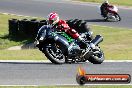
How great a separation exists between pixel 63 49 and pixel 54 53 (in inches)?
12.8

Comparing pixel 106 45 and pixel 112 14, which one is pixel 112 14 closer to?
pixel 112 14

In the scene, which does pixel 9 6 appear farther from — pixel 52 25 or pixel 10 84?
pixel 10 84

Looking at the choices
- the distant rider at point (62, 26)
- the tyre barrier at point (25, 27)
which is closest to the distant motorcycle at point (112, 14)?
the tyre barrier at point (25, 27)

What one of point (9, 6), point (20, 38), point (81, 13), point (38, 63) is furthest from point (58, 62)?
point (9, 6)

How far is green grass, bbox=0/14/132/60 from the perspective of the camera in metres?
18.1

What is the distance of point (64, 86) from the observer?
1229cm

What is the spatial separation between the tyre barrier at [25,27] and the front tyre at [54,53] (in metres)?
9.18

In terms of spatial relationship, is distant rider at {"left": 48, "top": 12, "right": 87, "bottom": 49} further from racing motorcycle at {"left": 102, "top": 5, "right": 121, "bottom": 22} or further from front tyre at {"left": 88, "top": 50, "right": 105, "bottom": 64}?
racing motorcycle at {"left": 102, "top": 5, "right": 121, "bottom": 22}

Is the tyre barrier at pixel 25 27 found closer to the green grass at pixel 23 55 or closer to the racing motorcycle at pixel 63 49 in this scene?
the green grass at pixel 23 55

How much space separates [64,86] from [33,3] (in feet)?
106

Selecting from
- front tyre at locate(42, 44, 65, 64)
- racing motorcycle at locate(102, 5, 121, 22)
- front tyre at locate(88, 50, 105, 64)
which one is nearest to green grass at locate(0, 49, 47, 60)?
front tyre at locate(42, 44, 65, 64)

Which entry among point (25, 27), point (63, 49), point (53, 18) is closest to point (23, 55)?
point (63, 49)

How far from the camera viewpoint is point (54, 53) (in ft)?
51.6

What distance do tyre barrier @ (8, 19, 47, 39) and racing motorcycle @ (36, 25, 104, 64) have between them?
29.7 feet
